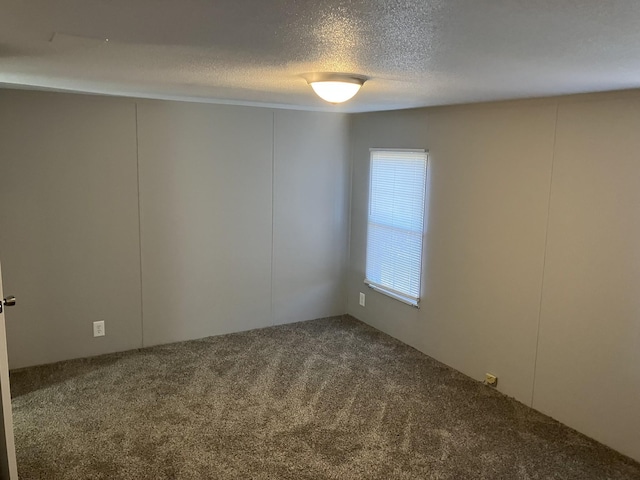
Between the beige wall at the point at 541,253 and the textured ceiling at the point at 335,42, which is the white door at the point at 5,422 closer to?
the textured ceiling at the point at 335,42

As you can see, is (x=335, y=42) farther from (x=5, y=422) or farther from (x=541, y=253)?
(x=541, y=253)

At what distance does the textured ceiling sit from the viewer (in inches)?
49.6

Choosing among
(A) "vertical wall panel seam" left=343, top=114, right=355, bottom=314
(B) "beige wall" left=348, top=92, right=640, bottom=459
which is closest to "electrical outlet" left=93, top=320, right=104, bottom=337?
(A) "vertical wall panel seam" left=343, top=114, right=355, bottom=314

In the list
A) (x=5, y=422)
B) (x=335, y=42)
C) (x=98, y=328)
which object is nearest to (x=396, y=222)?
(x=98, y=328)

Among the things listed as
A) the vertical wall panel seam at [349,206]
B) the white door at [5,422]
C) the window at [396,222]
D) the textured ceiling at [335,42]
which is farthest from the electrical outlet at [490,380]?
the white door at [5,422]

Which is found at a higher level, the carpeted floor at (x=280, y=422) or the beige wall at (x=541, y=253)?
the beige wall at (x=541, y=253)

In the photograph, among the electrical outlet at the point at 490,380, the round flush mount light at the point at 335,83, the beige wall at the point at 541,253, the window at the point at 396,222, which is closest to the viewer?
the round flush mount light at the point at 335,83

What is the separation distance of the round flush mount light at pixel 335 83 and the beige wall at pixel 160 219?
2008 mm

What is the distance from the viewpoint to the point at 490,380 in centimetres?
377

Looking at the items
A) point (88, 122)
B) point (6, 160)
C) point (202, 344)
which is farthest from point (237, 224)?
point (6, 160)

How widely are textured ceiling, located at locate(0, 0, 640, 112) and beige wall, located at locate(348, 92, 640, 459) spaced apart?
454 millimetres

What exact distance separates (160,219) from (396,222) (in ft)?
6.63

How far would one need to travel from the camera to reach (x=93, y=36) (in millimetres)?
1687

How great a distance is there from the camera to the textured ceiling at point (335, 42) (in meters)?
1.26
